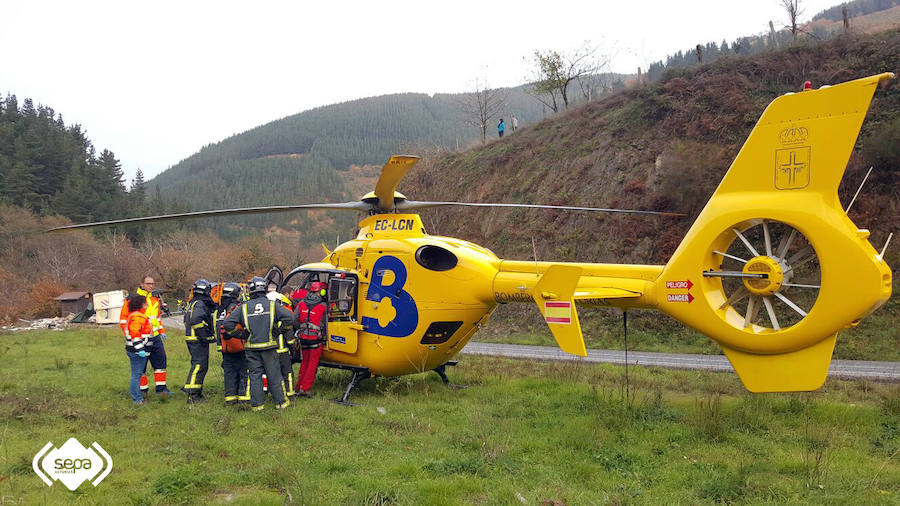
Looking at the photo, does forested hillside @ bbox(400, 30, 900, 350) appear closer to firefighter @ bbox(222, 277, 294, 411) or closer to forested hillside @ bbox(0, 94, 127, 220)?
firefighter @ bbox(222, 277, 294, 411)

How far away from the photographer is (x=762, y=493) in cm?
589

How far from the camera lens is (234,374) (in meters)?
10.4

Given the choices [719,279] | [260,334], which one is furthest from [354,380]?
[719,279]

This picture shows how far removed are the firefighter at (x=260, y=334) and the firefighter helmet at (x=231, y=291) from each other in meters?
0.71

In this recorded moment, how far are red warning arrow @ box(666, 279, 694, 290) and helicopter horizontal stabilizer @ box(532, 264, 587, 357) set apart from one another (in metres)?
1.20

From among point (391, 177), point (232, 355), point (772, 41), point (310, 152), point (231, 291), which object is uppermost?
point (310, 152)

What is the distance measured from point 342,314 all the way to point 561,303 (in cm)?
452

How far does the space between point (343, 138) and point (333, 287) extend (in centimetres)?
12869

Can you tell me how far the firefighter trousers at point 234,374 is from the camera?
10.2m

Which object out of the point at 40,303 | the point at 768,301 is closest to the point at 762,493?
the point at 768,301

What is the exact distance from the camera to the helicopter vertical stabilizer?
6613mm

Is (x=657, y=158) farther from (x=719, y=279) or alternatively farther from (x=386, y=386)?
(x=719, y=279)

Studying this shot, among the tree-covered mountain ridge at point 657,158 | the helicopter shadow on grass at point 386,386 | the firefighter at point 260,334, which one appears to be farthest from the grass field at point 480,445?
the tree-covered mountain ridge at point 657,158

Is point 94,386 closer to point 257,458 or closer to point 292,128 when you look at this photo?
point 257,458
